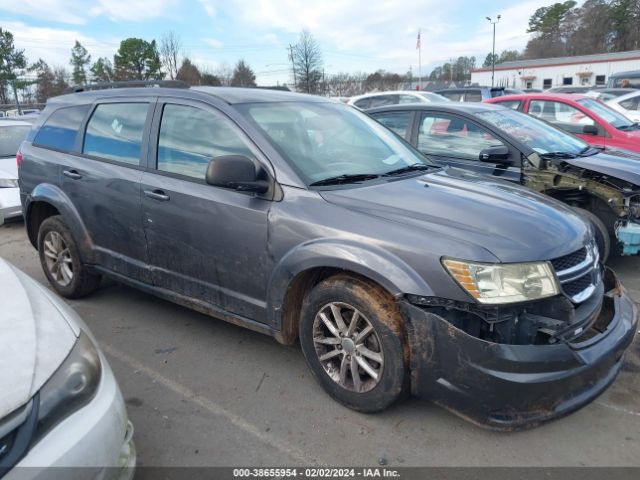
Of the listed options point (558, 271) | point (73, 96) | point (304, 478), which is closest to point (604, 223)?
point (558, 271)

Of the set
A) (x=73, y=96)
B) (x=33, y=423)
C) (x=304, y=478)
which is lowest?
(x=304, y=478)

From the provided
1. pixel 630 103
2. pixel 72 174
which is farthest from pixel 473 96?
pixel 72 174

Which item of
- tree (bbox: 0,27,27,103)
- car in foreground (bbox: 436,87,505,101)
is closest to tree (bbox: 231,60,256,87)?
tree (bbox: 0,27,27,103)

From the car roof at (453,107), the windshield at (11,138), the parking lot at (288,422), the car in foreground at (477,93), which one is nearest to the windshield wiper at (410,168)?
the parking lot at (288,422)

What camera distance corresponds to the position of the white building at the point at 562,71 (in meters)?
54.8

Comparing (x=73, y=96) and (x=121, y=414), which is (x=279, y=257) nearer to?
(x=121, y=414)

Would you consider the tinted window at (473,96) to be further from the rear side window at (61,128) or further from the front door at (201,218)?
the front door at (201,218)

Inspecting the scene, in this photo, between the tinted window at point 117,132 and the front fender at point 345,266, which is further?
the tinted window at point 117,132

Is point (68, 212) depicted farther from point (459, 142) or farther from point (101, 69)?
point (101, 69)

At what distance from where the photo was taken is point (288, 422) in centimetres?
280

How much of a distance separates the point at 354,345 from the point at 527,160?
10.6 feet

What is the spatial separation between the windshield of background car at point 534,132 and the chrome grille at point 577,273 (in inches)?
100

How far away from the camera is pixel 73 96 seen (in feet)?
14.7

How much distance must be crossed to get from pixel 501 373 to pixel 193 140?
2429 mm
